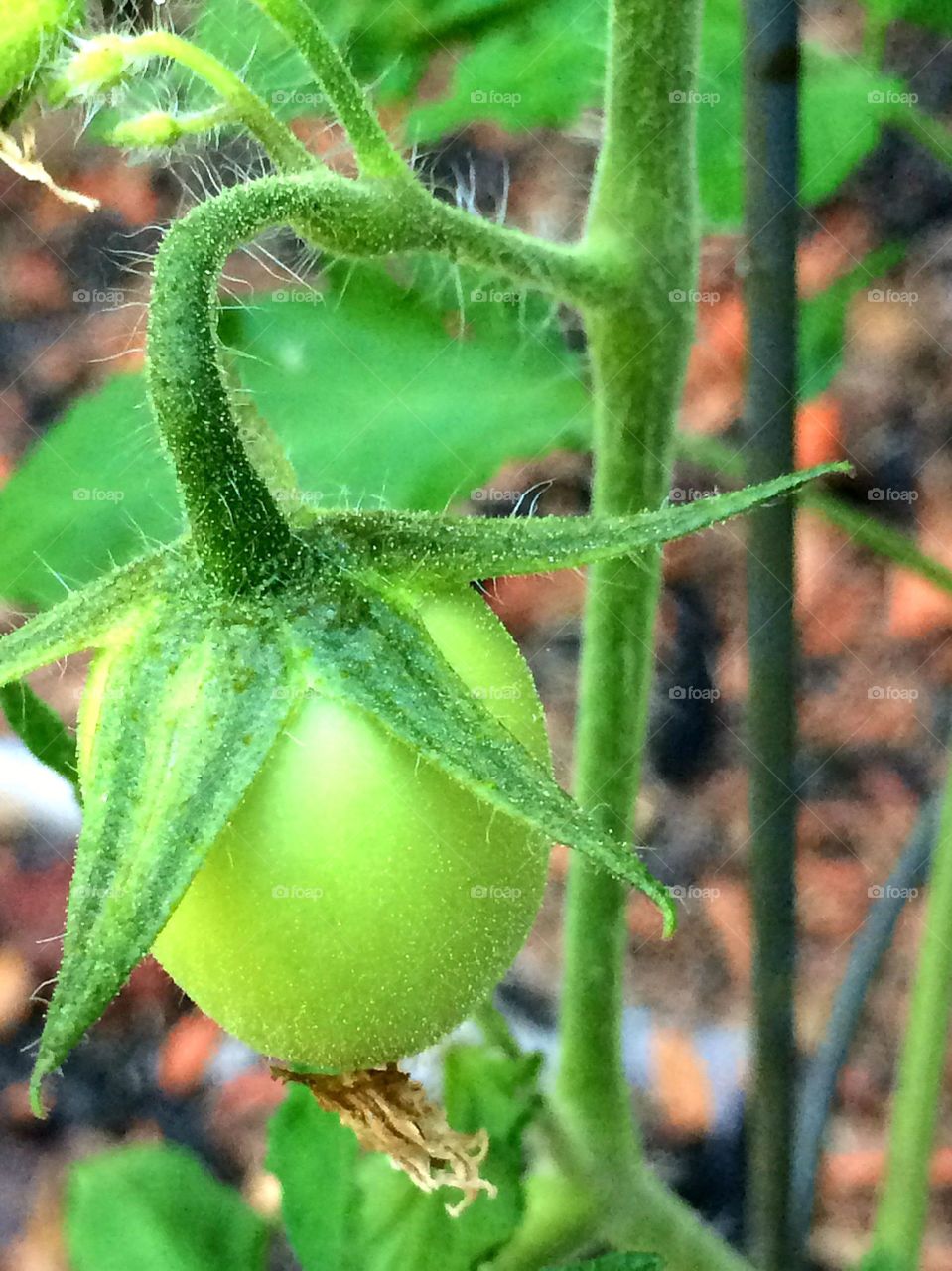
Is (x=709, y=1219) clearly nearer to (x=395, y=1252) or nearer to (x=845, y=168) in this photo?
(x=395, y=1252)

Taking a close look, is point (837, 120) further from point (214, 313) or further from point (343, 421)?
point (214, 313)

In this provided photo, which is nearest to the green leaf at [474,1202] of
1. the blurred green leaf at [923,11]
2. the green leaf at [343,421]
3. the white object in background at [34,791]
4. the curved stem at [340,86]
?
the green leaf at [343,421]

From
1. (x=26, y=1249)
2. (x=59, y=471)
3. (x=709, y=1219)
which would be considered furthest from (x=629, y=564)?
(x=26, y=1249)
